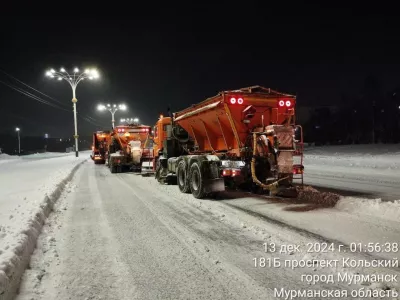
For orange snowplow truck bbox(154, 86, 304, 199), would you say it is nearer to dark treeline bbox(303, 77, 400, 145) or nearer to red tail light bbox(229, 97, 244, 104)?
red tail light bbox(229, 97, 244, 104)

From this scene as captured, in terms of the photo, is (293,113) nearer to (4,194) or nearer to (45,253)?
(45,253)

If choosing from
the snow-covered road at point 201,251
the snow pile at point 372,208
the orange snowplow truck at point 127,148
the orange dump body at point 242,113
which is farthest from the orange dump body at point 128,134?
the snow pile at point 372,208

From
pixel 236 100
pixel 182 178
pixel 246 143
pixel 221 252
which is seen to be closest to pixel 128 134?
pixel 182 178

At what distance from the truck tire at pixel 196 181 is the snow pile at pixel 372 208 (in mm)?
3818

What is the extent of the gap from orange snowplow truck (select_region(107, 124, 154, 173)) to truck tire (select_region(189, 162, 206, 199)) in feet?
24.1

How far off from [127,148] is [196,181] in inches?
465

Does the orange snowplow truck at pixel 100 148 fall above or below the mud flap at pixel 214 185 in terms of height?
above

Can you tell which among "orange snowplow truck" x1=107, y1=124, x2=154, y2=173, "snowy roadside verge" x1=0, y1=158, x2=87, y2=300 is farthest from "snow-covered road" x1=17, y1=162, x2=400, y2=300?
"orange snowplow truck" x1=107, y1=124, x2=154, y2=173

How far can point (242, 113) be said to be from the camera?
9828mm

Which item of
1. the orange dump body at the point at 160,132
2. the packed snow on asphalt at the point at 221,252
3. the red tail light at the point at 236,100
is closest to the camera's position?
the packed snow on asphalt at the point at 221,252

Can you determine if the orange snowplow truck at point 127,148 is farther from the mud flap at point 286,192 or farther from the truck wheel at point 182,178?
the mud flap at point 286,192

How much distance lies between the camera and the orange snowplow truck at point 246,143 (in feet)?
30.1

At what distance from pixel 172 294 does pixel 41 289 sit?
5.13ft

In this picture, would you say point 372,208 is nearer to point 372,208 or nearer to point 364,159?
point 372,208
